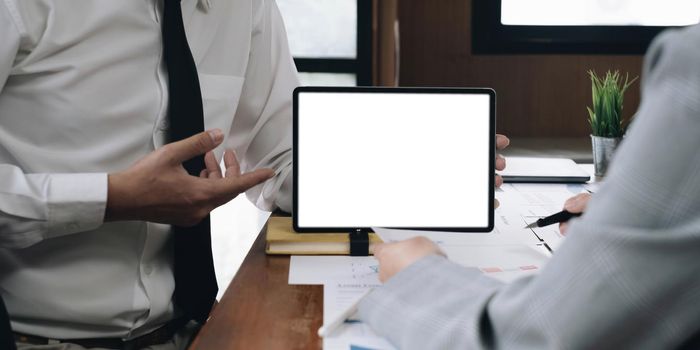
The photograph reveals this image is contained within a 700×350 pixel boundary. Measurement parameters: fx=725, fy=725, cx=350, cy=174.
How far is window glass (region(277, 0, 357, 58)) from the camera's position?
2.63m

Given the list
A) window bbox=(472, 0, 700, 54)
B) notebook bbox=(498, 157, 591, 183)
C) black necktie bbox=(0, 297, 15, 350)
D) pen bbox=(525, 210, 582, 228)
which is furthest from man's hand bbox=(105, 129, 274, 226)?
window bbox=(472, 0, 700, 54)

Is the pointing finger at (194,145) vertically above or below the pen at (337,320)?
above

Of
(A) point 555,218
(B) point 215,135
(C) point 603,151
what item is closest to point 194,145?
(B) point 215,135

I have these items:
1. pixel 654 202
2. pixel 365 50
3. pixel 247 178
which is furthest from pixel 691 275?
pixel 365 50

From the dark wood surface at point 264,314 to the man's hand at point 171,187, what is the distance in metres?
0.12

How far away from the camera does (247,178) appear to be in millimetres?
1086

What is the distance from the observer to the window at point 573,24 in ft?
8.30

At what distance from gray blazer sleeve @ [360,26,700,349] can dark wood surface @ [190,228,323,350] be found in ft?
1.02

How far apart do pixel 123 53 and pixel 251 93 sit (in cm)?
30

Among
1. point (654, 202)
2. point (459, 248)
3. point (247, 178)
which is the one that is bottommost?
point (459, 248)

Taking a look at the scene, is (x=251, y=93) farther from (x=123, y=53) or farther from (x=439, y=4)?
(x=439, y=4)

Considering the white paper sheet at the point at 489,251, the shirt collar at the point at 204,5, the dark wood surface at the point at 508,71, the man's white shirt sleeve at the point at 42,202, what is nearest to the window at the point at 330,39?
the dark wood surface at the point at 508,71

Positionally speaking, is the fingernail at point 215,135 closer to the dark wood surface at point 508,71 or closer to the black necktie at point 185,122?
A: the black necktie at point 185,122

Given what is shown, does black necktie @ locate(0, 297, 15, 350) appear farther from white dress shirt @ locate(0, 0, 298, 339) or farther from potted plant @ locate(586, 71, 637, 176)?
potted plant @ locate(586, 71, 637, 176)
